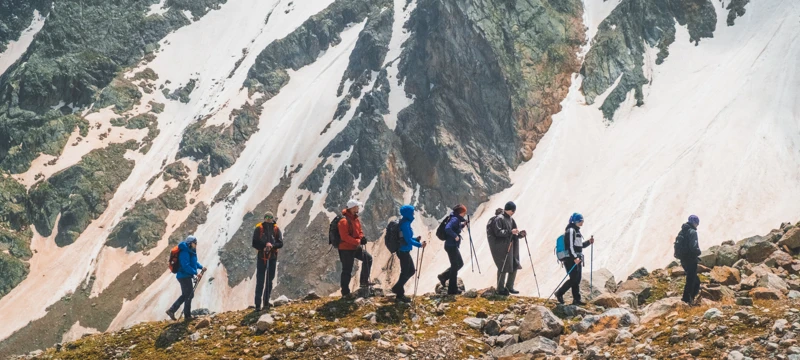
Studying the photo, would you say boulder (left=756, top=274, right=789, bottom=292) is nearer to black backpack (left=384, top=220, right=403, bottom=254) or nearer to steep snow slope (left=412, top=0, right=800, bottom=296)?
black backpack (left=384, top=220, right=403, bottom=254)

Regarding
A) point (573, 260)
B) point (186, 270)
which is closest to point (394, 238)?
point (573, 260)

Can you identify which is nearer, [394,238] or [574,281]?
[394,238]

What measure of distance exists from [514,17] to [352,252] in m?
128

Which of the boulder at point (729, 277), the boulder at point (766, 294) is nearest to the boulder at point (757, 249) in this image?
the boulder at point (729, 277)

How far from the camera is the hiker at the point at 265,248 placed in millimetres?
19359

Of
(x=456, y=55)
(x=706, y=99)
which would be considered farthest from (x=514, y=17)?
(x=706, y=99)

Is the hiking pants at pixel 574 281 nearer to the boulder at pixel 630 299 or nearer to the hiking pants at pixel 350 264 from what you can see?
the boulder at pixel 630 299

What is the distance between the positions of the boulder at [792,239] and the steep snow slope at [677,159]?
192 ft

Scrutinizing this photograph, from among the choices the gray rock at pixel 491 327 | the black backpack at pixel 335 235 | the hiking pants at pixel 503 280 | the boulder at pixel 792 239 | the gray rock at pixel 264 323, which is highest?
the boulder at pixel 792 239

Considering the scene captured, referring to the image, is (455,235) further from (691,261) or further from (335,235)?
(691,261)

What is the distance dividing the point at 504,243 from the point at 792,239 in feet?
39.8

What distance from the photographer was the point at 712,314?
13836 mm

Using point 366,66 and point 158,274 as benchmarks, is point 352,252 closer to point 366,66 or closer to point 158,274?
point 158,274

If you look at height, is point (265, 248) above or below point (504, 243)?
below
